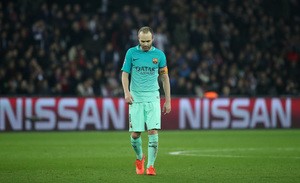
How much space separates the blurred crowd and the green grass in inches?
112

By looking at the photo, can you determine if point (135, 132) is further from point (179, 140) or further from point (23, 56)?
point (23, 56)

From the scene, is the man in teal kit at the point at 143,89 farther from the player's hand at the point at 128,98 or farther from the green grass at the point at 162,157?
the green grass at the point at 162,157

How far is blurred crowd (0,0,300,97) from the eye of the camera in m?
26.6

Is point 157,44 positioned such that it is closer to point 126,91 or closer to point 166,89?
point 166,89

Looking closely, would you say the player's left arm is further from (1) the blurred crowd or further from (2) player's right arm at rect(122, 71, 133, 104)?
(1) the blurred crowd

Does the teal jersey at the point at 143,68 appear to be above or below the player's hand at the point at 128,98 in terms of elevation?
above

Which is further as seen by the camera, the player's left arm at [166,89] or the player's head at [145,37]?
the player's left arm at [166,89]

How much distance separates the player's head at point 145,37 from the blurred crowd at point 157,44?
14258mm

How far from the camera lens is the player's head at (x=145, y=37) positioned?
11.9 m

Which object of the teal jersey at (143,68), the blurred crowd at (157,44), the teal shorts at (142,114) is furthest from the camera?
the blurred crowd at (157,44)

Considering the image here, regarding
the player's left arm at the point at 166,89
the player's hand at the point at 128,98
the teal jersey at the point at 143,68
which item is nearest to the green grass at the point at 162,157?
the player's left arm at the point at 166,89

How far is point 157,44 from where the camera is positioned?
28.3m

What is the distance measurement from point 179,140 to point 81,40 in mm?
8077

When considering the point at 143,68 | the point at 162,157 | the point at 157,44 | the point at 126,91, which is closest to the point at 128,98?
the point at 126,91
